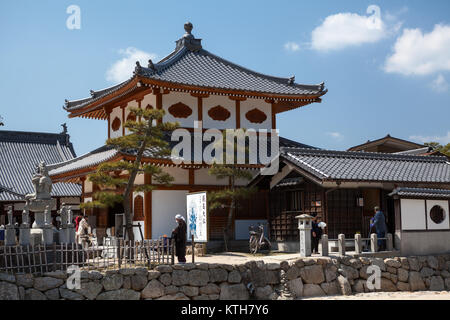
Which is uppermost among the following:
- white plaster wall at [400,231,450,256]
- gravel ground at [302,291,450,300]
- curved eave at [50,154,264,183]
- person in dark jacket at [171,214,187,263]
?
curved eave at [50,154,264,183]

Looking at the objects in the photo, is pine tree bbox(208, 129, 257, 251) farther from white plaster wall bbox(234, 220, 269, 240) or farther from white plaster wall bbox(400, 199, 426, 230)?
white plaster wall bbox(400, 199, 426, 230)

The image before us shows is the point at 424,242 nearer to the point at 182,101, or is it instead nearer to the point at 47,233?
the point at 182,101

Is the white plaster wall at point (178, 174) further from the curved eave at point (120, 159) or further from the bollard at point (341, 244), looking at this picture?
the bollard at point (341, 244)

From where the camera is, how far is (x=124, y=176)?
79.3 ft

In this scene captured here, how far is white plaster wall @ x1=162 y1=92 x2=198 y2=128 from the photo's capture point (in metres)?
24.2

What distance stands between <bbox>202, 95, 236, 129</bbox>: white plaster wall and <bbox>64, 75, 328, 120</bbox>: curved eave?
753mm

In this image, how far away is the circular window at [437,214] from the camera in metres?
19.9

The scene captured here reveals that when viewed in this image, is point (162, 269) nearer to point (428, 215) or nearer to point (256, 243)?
point (256, 243)

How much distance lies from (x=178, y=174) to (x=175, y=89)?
11.9ft

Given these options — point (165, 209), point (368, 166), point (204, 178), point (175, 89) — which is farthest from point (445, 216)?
point (175, 89)

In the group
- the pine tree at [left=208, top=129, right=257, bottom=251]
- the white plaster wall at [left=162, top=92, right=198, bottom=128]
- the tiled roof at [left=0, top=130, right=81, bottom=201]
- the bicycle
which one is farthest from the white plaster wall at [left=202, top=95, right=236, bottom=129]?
the tiled roof at [left=0, top=130, right=81, bottom=201]

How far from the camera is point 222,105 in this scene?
25562 millimetres
